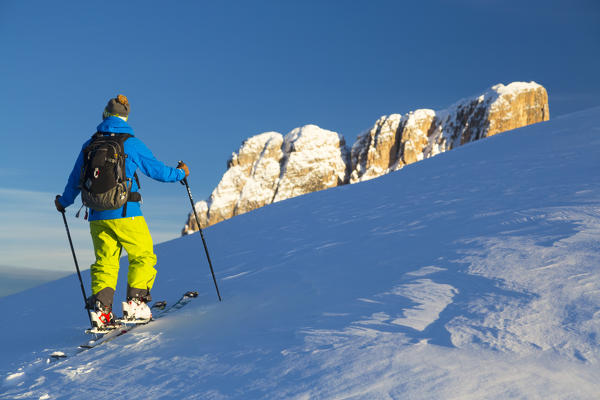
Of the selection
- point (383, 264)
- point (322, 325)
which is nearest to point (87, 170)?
point (322, 325)

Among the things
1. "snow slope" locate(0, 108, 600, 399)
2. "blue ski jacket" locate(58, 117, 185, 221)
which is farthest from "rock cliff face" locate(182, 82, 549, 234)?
"blue ski jacket" locate(58, 117, 185, 221)

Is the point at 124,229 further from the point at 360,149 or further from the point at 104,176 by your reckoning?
the point at 360,149

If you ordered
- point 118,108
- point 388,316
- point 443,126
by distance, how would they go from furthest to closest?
1. point 443,126
2. point 118,108
3. point 388,316

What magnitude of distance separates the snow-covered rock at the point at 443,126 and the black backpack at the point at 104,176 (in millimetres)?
139983

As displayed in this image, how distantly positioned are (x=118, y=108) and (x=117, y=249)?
1320 millimetres

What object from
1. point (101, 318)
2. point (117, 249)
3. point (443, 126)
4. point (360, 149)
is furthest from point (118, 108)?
point (360, 149)

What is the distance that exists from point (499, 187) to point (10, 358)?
232 inches

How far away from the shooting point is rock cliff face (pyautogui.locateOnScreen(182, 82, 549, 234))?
487ft

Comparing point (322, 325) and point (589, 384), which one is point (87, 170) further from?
point (589, 384)

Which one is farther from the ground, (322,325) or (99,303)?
(99,303)

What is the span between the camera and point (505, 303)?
9.62 feet

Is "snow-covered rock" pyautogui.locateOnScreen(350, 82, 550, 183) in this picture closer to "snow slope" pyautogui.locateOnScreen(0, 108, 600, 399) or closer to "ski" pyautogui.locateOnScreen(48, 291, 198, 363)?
"snow slope" pyautogui.locateOnScreen(0, 108, 600, 399)

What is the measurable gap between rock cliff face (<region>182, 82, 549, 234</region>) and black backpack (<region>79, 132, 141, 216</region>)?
463 ft

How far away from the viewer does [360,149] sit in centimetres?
17750
